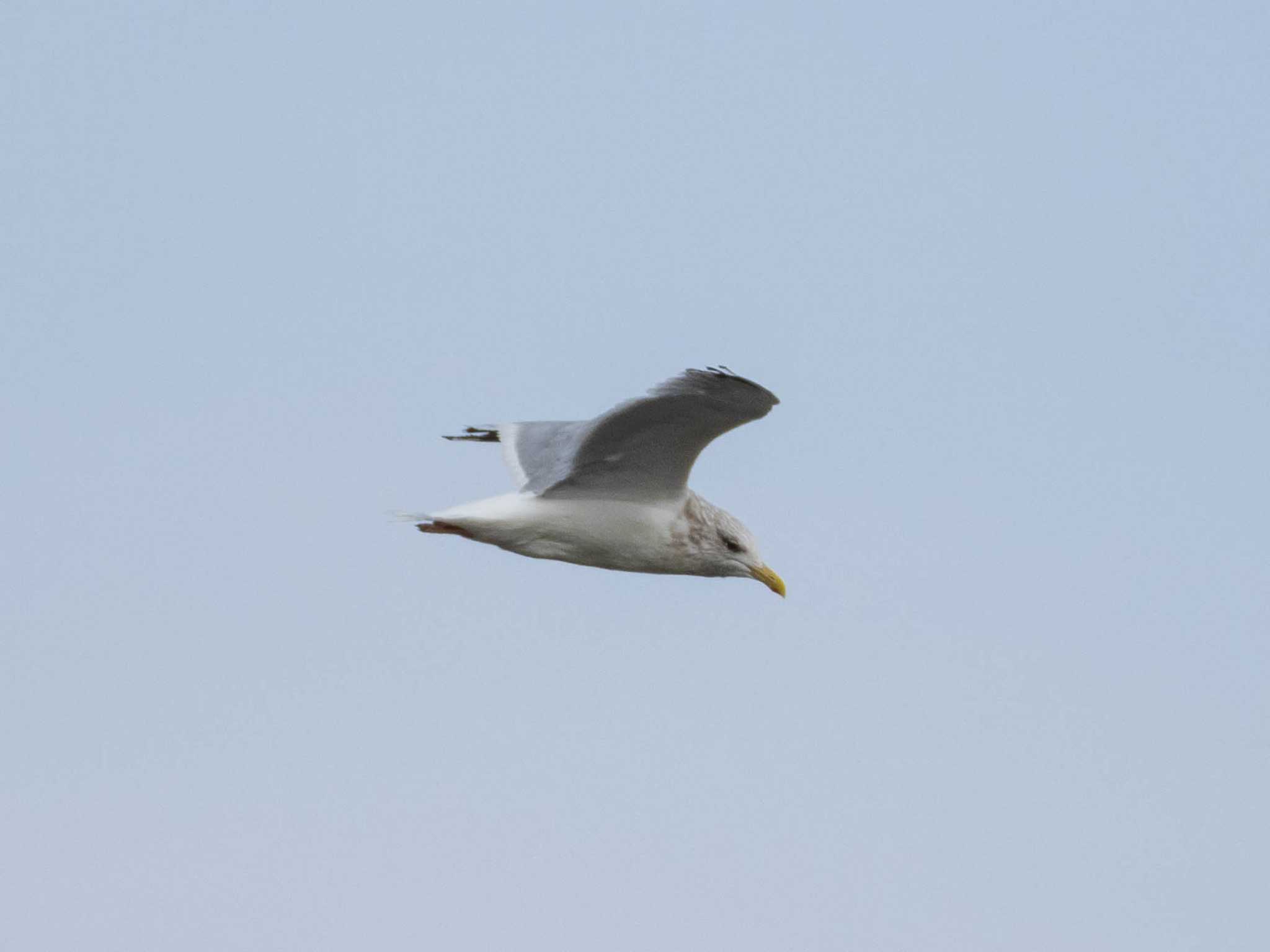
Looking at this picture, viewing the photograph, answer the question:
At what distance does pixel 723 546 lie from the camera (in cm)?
1255

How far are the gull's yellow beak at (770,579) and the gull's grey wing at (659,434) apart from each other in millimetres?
856

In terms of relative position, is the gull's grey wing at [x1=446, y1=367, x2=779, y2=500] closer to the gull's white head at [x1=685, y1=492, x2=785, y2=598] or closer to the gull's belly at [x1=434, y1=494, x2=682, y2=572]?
the gull's belly at [x1=434, y1=494, x2=682, y2=572]

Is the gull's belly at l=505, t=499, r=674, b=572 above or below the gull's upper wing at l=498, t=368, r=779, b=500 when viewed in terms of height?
below

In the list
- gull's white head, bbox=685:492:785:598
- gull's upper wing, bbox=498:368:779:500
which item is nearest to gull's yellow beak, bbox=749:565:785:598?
gull's white head, bbox=685:492:785:598

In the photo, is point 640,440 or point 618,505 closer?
point 640,440

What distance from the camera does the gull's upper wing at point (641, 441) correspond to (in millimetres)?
10742

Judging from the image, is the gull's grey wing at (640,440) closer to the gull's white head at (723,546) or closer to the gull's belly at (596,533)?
the gull's belly at (596,533)

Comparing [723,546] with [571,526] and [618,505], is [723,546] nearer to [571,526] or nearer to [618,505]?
[618,505]

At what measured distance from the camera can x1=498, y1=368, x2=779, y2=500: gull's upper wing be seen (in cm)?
1074

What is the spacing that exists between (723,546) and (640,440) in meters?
1.28

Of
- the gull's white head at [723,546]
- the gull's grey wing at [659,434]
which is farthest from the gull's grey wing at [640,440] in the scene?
the gull's white head at [723,546]

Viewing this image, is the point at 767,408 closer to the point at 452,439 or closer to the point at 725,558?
the point at 725,558

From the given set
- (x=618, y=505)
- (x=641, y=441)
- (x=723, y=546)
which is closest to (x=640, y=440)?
(x=641, y=441)

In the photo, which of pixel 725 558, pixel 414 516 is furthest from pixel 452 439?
pixel 725 558
